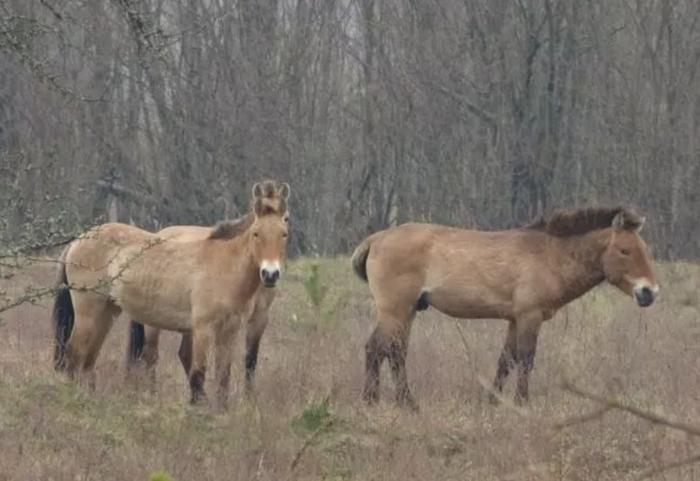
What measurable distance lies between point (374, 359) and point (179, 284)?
165 cm

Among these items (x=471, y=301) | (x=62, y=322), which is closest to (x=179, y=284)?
(x=62, y=322)

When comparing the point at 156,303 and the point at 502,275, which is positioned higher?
the point at 502,275

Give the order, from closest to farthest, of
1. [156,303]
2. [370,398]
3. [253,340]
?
1. [156,303]
2. [370,398]
3. [253,340]

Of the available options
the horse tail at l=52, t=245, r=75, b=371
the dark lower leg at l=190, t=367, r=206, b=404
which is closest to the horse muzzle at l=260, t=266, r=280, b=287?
the dark lower leg at l=190, t=367, r=206, b=404

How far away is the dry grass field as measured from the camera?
8414 millimetres

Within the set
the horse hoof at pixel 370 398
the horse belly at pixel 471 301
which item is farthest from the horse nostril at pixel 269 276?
the horse belly at pixel 471 301

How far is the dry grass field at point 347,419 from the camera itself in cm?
841

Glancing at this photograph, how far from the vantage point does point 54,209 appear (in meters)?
23.5

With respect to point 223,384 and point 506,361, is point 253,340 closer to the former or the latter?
point 223,384

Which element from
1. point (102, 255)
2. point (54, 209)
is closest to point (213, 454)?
point (102, 255)

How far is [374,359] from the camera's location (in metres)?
10.9

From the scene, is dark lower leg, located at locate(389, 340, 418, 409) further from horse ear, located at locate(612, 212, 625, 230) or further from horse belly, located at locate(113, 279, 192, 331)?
horse ear, located at locate(612, 212, 625, 230)

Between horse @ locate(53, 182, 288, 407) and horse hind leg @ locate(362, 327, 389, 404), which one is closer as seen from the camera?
horse @ locate(53, 182, 288, 407)

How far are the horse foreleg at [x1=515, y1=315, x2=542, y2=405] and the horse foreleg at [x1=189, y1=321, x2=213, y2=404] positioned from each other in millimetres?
2351
